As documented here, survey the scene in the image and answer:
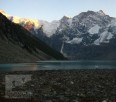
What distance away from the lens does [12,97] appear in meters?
28.2

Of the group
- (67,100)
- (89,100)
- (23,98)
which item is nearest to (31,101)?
(23,98)

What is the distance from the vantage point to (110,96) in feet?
97.5

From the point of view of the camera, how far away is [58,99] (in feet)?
93.4

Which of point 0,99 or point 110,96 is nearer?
point 0,99

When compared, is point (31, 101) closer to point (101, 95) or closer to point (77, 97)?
point (77, 97)

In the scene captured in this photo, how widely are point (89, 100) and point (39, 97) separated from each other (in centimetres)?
493

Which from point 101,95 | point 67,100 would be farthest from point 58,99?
point 101,95

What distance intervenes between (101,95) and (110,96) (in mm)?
1334

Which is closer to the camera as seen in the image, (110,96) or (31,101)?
(31,101)

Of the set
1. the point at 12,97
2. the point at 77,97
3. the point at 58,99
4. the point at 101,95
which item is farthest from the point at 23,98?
the point at 101,95

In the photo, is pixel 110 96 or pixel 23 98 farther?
pixel 110 96

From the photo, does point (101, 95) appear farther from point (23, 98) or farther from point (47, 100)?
point (23, 98)

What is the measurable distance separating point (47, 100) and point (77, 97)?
3.46 metres

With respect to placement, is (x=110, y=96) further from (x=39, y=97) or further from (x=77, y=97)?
(x=39, y=97)
